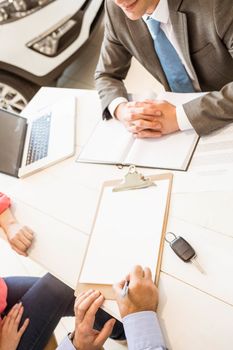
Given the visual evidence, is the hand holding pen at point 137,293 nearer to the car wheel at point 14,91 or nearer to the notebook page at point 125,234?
the notebook page at point 125,234

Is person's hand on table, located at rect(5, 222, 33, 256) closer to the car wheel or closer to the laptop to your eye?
the laptop

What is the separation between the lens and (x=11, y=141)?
1245 mm

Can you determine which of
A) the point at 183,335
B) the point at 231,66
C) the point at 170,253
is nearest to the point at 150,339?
the point at 183,335

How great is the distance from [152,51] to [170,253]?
687 mm

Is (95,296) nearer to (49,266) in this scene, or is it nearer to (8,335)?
(49,266)

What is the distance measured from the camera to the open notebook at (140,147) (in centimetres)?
96

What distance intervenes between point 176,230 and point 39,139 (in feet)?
2.21

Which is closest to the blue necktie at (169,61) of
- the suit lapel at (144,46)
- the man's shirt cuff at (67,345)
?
the suit lapel at (144,46)

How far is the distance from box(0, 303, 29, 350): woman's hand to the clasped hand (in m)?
0.67

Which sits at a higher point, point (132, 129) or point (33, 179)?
point (132, 129)

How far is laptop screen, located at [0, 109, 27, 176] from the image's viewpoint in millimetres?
1189

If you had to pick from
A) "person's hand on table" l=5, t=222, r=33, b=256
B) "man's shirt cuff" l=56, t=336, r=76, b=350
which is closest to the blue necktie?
"person's hand on table" l=5, t=222, r=33, b=256

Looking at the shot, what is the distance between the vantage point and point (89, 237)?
0.90 metres

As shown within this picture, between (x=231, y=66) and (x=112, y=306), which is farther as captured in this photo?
(x=231, y=66)
